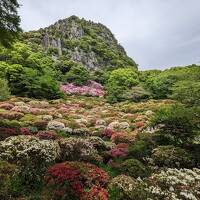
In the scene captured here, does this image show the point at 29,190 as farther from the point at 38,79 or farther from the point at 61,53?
the point at 61,53

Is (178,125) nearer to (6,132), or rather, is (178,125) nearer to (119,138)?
(119,138)

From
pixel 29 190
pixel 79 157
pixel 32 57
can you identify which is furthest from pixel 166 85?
pixel 29 190

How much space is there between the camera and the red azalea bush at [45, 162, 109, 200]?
39.0 feet

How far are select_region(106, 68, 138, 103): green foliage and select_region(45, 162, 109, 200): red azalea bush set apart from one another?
37.1 meters

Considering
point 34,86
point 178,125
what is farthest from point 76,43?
point 178,125

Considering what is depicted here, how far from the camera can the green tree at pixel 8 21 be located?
18.3 metres

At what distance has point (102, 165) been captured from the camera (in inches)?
658

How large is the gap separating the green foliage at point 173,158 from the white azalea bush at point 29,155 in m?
4.33

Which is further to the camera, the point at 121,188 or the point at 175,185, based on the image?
the point at 175,185

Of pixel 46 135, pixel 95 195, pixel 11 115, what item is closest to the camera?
pixel 95 195

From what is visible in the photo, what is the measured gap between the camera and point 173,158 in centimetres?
1634

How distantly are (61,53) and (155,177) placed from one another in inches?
2827

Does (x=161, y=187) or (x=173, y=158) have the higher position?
(x=173, y=158)

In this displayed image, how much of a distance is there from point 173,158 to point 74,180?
5536 millimetres
